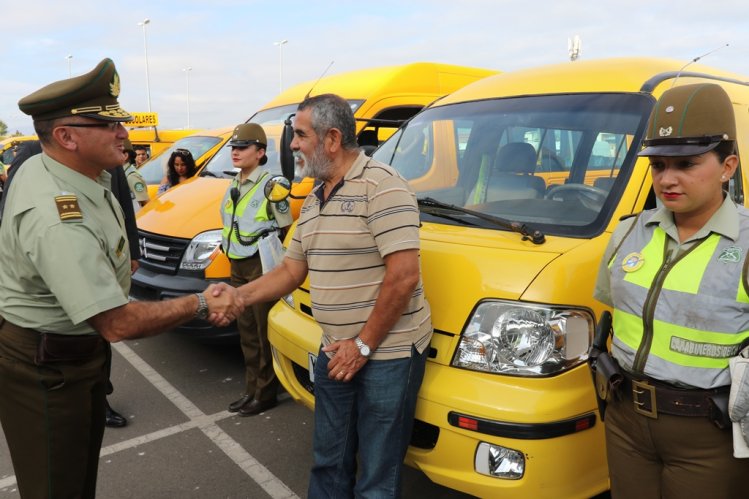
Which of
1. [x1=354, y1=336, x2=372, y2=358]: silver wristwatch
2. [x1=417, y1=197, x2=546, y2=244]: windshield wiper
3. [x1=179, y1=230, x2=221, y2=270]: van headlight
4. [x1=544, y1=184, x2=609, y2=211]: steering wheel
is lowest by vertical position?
[x1=179, y1=230, x2=221, y2=270]: van headlight

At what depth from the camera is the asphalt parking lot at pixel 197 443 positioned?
3.26m

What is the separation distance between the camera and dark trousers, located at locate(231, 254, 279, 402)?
406cm

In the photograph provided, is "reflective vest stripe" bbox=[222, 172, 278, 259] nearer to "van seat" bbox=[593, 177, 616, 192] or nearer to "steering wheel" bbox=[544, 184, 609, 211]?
"steering wheel" bbox=[544, 184, 609, 211]

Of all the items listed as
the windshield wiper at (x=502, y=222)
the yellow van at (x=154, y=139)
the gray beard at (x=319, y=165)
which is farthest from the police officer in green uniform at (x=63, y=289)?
the yellow van at (x=154, y=139)

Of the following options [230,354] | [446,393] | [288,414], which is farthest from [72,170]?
[230,354]

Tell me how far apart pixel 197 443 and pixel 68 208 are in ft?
7.48

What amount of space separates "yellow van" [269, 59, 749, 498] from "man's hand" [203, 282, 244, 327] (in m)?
0.45

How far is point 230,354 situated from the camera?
5.30 metres

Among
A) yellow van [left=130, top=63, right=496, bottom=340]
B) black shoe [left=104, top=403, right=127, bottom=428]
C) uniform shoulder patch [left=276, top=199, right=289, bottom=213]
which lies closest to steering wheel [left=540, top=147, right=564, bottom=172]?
yellow van [left=130, top=63, right=496, bottom=340]

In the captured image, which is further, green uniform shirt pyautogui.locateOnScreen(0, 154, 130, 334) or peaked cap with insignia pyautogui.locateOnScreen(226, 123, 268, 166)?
peaked cap with insignia pyautogui.locateOnScreen(226, 123, 268, 166)

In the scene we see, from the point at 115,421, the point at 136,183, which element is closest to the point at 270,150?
the point at 136,183

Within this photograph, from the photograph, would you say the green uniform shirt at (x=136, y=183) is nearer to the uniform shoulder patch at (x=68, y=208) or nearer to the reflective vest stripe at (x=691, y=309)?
the uniform shoulder patch at (x=68, y=208)

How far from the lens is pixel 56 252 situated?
73.4 inches

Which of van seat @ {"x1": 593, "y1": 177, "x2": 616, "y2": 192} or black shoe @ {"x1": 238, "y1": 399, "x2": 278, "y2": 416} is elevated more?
van seat @ {"x1": 593, "y1": 177, "x2": 616, "y2": 192}
